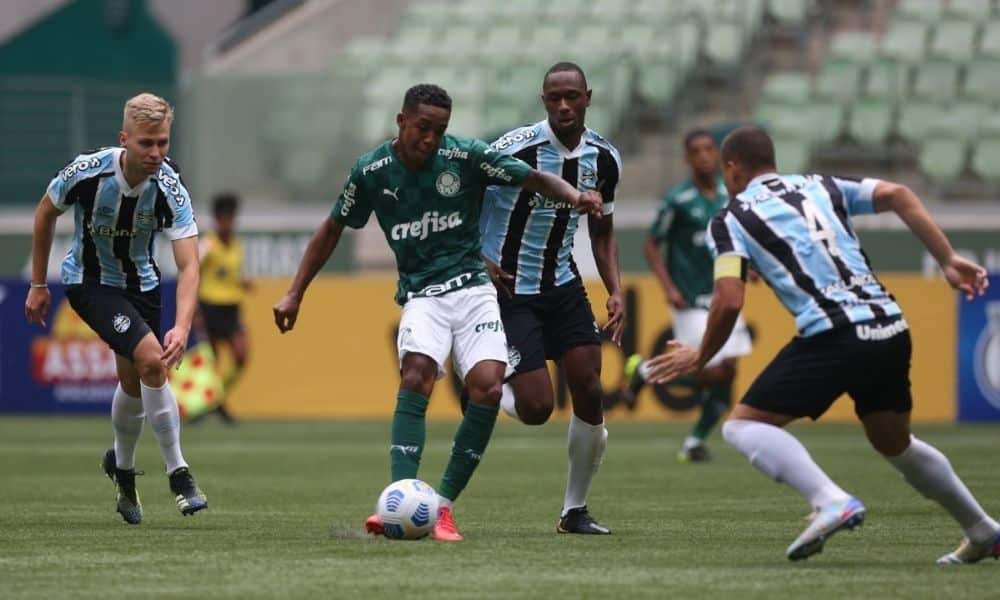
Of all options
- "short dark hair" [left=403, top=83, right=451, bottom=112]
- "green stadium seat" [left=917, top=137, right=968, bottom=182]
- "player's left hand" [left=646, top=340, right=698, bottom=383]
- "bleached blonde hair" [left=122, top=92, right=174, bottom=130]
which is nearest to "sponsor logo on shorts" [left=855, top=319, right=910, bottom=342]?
"player's left hand" [left=646, top=340, right=698, bottom=383]

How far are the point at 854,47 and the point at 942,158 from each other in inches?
90.6

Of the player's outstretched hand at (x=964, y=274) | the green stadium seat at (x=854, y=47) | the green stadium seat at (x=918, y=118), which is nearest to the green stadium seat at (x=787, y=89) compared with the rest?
the green stadium seat at (x=854, y=47)

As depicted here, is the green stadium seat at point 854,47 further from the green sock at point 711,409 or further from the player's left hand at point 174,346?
the player's left hand at point 174,346

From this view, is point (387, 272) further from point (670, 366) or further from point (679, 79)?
point (670, 366)

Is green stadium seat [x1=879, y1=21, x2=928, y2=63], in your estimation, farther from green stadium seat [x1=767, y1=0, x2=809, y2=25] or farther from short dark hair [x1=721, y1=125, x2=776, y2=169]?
short dark hair [x1=721, y1=125, x2=776, y2=169]

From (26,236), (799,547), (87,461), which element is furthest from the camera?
(26,236)

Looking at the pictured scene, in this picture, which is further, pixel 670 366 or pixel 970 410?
pixel 970 410

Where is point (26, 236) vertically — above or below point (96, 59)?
below

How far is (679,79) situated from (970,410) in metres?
6.78

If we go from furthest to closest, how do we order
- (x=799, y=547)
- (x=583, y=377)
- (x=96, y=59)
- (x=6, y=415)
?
1. (x=96, y=59)
2. (x=6, y=415)
3. (x=583, y=377)
4. (x=799, y=547)

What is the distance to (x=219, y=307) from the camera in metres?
19.8

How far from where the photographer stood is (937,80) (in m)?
23.2

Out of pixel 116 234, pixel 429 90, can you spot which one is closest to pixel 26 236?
pixel 116 234

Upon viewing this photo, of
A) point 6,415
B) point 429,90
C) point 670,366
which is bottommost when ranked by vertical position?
point 6,415
